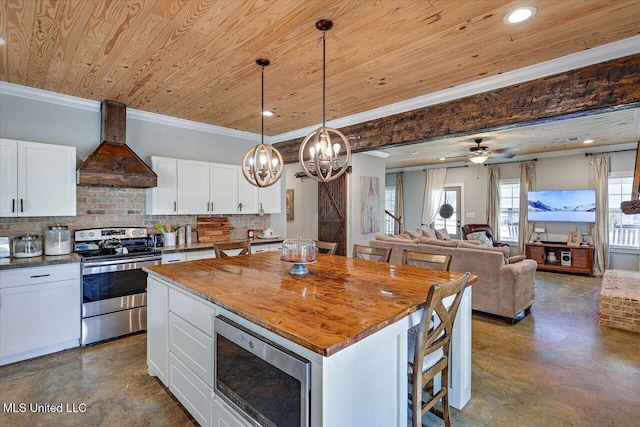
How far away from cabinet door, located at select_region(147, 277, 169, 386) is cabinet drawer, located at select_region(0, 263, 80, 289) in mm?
1188

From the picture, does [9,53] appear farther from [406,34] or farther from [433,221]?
[433,221]

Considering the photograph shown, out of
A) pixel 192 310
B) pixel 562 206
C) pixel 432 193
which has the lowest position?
pixel 192 310

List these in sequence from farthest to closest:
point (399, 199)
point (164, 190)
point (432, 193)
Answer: point (399, 199)
point (432, 193)
point (164, 190)

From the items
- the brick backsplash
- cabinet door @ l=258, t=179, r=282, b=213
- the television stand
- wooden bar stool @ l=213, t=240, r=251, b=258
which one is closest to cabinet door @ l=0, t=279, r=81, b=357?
the brick backsplash

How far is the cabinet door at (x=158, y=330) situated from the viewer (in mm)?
2424

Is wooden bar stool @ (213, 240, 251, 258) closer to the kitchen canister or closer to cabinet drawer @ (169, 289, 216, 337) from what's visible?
cabinet drawer @ (169, 289, 216, 337)

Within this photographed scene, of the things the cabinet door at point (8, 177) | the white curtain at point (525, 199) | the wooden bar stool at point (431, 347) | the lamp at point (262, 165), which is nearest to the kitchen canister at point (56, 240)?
the cabinet door at point (8, 177)

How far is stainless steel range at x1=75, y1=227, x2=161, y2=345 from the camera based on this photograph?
10.8 feet

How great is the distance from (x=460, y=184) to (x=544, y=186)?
6.48ft

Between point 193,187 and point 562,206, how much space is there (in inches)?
302

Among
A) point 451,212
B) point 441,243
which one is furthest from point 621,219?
point 441,243

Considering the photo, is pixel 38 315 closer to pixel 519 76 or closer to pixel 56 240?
pixel 56 240

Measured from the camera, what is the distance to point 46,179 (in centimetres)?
329

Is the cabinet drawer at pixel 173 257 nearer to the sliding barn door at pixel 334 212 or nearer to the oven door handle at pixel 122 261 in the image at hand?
the oven door handle at pixel 122 261
